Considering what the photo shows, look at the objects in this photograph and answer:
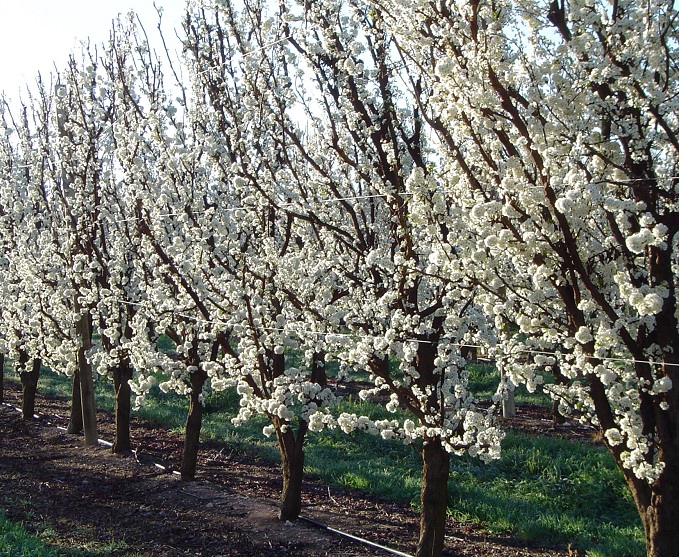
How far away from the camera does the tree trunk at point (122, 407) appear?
10.7 metres

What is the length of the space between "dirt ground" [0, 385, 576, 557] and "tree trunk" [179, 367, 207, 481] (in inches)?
7.4

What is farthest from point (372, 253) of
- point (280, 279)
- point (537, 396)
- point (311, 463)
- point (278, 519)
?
point (537, 396)

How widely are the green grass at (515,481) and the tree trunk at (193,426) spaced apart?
5.87ft

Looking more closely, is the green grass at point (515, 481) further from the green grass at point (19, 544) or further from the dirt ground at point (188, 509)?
the green grass at point (19, 544)

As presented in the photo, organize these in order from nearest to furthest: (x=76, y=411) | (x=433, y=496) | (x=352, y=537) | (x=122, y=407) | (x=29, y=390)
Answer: (x=433, y=496)
(x=352, y=537)
(x=122, y=407)
(x=76, y=411)
(x=29, y=390)

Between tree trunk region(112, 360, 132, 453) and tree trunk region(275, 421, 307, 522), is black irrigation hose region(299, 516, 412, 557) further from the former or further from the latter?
tree trunk region(112, 360, 132, 453)

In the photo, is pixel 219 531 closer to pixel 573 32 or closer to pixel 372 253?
pixel 372 253

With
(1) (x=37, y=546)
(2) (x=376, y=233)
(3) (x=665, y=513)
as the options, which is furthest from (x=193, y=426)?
(3) (x=665, y=513)

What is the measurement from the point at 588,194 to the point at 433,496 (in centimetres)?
323

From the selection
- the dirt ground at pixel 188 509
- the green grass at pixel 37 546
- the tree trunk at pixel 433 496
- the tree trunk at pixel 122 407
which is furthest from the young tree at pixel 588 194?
the tree trunk at pixel 122 407

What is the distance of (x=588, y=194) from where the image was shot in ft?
12.0

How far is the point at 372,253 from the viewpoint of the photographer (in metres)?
5.16

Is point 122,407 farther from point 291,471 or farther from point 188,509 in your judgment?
point 291,471

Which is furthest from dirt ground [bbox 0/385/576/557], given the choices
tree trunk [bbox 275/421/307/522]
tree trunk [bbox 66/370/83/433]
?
tree trunk [bbox 66/370/83/433]
